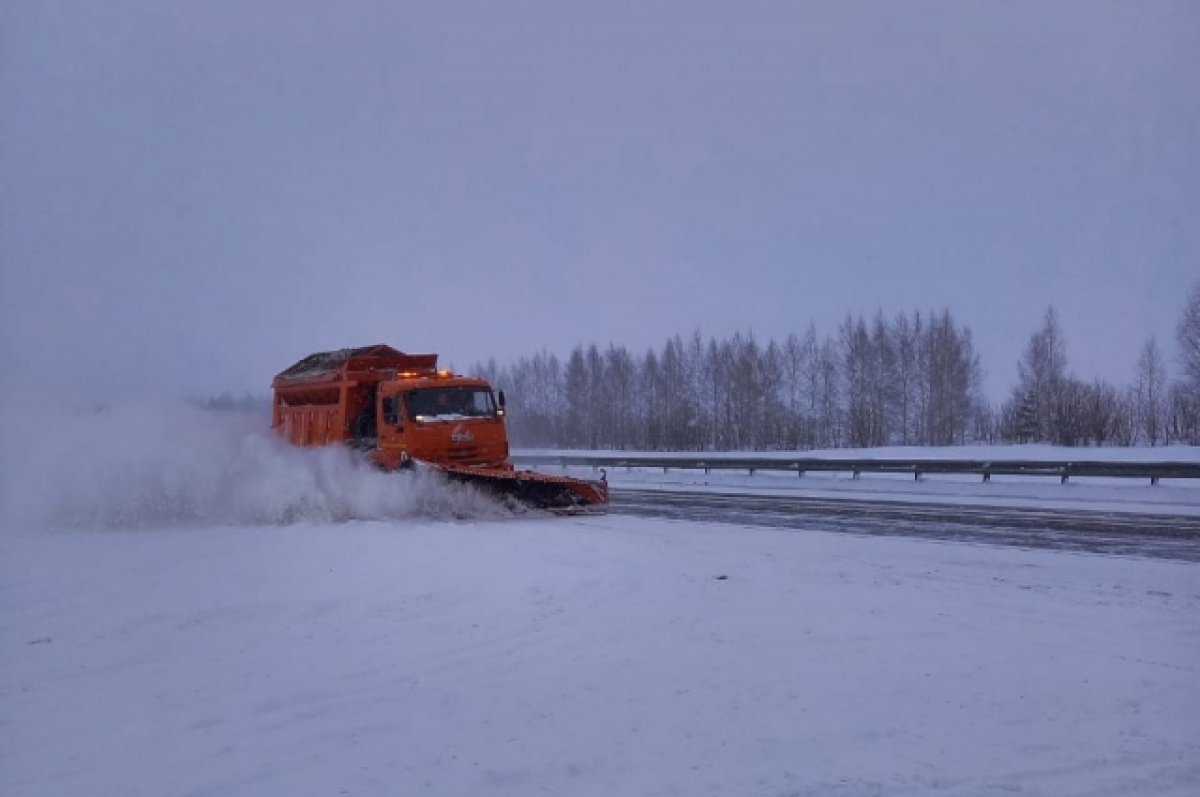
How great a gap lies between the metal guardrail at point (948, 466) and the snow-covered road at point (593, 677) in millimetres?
13377

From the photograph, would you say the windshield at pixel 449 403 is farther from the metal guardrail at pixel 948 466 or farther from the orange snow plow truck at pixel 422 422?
the metal guardrail at pixel 948 466

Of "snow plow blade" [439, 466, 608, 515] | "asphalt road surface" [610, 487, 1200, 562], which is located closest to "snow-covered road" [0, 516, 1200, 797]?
"asphalt road surface" [610, 487, 1200, 562]

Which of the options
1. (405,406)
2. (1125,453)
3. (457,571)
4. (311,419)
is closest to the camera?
(457,571)

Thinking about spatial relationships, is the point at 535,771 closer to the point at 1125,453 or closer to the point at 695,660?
the point at 695,660

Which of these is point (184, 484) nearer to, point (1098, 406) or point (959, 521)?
point (959, 521)

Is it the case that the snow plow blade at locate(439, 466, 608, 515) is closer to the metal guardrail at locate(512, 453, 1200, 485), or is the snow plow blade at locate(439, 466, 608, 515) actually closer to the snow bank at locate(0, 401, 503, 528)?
the snow bank at locate(0, 401, 503, 528)

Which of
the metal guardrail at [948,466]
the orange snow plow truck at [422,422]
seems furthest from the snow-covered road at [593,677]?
the metal guardrail at [948,466]

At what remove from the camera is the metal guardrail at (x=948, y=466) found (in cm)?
2408

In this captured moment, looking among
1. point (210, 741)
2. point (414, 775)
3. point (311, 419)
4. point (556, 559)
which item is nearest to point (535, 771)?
point (414, 775)

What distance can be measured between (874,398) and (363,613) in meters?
65.1

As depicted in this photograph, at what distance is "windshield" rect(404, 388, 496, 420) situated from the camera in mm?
19297

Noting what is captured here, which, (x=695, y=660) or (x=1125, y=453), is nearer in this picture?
(x=695, y=660)

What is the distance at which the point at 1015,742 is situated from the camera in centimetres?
575

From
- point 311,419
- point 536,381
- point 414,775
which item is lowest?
point 414,775
